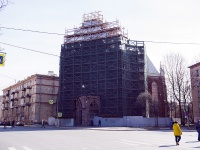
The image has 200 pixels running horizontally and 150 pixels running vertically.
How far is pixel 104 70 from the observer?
51.0 metres

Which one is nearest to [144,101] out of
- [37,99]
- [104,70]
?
[104,70]

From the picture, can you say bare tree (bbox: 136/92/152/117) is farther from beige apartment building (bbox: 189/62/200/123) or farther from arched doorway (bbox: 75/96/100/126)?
beige apartment building (bbox: 189/62/200/123)

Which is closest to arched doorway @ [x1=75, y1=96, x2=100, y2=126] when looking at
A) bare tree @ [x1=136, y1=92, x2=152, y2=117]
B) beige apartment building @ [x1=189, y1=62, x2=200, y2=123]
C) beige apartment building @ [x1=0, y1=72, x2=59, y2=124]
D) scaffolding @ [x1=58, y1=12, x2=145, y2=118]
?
scaffolding @ [x1=58, y1=12, x2=145, y2=118]

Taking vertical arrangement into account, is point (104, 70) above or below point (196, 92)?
above

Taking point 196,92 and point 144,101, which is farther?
point 196,92

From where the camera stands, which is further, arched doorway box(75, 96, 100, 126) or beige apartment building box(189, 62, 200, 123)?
beige apartment building box(189, 62, 200, 123)

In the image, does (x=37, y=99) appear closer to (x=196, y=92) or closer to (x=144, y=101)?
(x=144, y=101)

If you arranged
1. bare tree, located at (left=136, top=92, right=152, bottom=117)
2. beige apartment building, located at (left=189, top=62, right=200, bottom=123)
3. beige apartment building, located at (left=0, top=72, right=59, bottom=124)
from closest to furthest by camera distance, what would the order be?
bare tree, located at (left=136, top=92, right=152, bottom=117) → beige apartment building, located at (left=189, top=62, right=200, bottom=123) → beige apartment building, located at (left=0, top=72, right=59, bottom=124)

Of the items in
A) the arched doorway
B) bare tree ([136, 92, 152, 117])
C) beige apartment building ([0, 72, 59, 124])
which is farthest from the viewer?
beige apartment building ([0, 72, 59, 124])

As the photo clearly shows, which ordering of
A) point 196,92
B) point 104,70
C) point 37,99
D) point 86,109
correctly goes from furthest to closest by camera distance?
point 37,99, point 196,92, point 104,70, point 86,109

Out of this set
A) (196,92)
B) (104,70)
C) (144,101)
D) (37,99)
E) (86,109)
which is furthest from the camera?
(37,99)

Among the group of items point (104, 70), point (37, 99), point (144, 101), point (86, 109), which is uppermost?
point (104, 70)

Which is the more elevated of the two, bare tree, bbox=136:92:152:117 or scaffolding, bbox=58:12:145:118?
scaffolding, bbox=58:12:145:118

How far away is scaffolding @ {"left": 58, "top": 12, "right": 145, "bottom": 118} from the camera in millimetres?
49438
